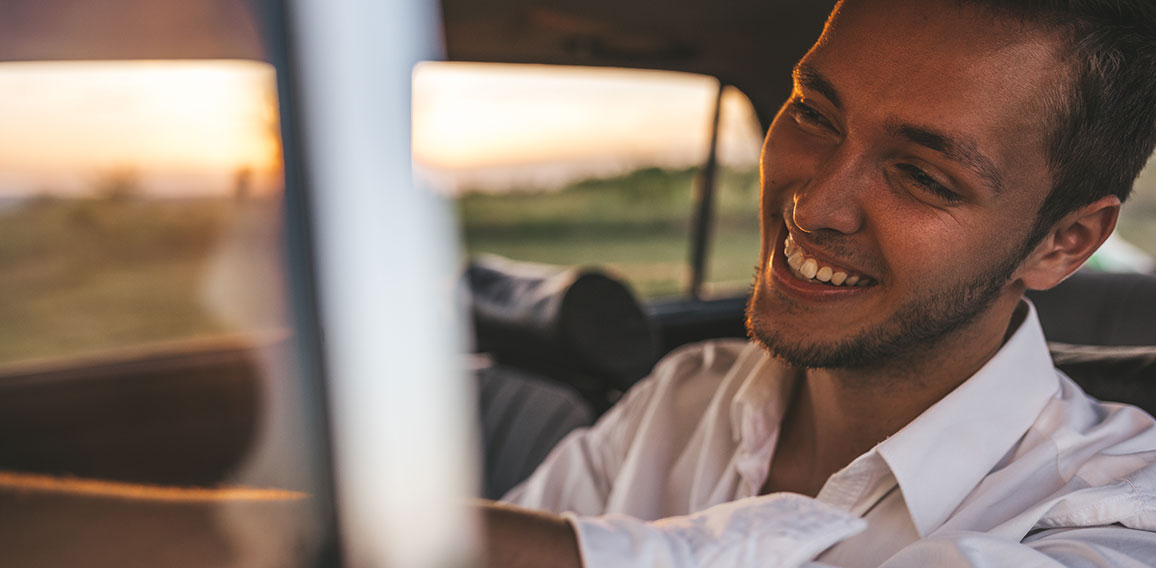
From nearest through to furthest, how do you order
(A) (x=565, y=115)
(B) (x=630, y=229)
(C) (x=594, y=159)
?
(A) (x=565, y=115)
(C) (x=594, y=159)
(B) (x=630, y=229)

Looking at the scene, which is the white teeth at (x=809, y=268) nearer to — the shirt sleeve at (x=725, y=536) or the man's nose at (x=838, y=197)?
the man's nose at (x=838, y=197)

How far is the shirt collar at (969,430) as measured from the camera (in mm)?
1120

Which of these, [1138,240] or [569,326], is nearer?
[569,326]

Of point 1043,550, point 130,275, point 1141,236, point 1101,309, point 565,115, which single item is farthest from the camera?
point 1141,236

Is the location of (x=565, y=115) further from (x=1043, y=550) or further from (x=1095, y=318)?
(x=1043, y=550)

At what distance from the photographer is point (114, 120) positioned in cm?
220

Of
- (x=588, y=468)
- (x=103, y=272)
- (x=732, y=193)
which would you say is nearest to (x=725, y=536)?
(x=588, y=468)

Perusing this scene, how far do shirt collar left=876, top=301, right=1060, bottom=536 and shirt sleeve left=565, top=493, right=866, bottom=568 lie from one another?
487 mm

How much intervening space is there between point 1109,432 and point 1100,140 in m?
0.37

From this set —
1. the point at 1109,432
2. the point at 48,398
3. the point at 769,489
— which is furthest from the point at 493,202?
the point at 1109,432

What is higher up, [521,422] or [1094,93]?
[1094,93]

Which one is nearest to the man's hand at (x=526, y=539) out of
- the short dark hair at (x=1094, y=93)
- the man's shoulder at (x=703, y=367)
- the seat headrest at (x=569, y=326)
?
the short dark hair at (x=1094, y=93)

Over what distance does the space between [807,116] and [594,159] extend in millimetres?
3162

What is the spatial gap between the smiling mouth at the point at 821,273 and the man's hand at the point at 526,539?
69 centimetres
